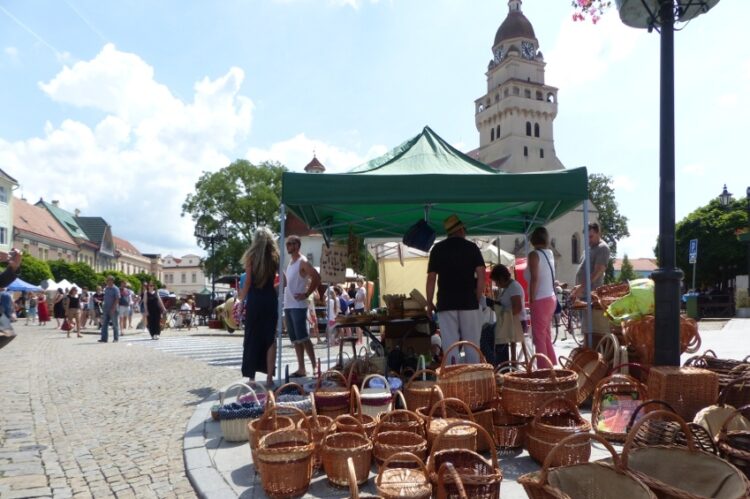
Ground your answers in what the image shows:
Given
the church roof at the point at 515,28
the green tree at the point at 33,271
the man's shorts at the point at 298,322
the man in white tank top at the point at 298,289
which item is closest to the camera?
the man in white tank top at the point at 298,289

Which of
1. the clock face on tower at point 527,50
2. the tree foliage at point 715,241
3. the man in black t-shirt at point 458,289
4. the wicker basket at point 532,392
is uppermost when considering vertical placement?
the clock face on tower at point 527,50

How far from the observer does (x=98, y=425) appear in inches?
202

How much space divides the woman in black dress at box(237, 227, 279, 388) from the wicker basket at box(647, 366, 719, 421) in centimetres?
404

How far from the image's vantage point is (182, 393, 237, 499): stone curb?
10.7 ft

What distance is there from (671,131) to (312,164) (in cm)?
6076

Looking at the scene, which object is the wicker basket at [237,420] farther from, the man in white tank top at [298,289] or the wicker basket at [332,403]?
the man in white tank top at [298,289]

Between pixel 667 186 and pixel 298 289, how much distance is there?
4.34 metres

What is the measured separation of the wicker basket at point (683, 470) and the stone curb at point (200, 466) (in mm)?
2295

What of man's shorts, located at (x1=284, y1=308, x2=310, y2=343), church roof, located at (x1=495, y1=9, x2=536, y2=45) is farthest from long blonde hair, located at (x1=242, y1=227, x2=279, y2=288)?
church roof, located at (x1=495, y1=9, x2=536, y2=45)

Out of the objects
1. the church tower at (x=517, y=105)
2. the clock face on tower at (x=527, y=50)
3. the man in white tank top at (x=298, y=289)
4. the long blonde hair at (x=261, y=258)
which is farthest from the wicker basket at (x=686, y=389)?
the clock face on tower at (x=527, y=50)

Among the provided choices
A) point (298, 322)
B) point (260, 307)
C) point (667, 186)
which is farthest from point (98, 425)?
point (667, 186)

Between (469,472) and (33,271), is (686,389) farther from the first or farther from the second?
(33,271)

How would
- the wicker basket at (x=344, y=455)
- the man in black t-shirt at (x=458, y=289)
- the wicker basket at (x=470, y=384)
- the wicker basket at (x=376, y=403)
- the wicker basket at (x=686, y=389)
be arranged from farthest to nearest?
the man in black t-shirt at (x=458, y=289) < the wicker basket at (x=376, y=403) < the wicker basket at (x=470, y=384) < the wicker basket at (x=686, y=389) < the wicker basket at (x=344, y=455)

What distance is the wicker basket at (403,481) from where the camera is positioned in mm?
2525
